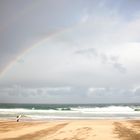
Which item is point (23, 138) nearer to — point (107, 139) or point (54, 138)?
point (54, 138)

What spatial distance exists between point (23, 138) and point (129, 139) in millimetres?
7012

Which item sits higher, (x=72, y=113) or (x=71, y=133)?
(x=72, y=113)

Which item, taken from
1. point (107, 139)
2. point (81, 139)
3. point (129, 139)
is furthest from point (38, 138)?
point (129, 139)

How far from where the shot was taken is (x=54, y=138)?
2105cm

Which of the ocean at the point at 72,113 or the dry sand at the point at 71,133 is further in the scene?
the ocean at the point at 72,113

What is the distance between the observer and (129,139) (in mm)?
20328

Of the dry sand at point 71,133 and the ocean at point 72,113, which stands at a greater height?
the ocean at point 72,113

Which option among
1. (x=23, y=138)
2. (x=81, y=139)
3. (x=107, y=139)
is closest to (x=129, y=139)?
(x=107, y=139)

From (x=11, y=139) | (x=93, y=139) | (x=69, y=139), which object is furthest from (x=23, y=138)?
(x=93, y=139)

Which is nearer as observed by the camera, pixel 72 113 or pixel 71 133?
pixel 71 133

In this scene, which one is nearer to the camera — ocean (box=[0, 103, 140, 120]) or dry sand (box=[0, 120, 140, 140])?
→ dry sand (box=[0, 120, 140, 140])

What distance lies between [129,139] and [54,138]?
4882 millimetres

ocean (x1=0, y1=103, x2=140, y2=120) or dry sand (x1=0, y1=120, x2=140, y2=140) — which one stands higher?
ocean (x1=0, y1=103, x2=140, y2=120)

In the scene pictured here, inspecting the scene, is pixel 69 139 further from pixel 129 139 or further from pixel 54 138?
pixel 129 139
